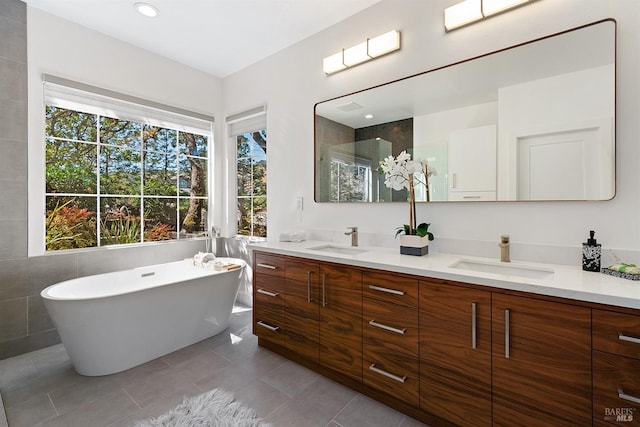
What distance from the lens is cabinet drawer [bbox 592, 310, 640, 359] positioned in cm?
105

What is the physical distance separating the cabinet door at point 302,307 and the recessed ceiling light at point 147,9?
234 centimetres

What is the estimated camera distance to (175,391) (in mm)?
1911

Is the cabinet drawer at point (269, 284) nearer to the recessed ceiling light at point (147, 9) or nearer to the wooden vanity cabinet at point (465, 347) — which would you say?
the wooden vanity cabinet at point (465, 347)

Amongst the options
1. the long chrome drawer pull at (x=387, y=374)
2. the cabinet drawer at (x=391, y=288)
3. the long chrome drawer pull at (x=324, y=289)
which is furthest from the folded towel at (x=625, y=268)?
the long chrome drawer pull at (x=324, y=289)

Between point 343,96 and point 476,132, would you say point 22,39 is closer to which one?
point 343,96

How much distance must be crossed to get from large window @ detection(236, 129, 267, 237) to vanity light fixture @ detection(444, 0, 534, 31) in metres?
2.07

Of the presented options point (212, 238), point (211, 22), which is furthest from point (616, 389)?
point (212, 238)

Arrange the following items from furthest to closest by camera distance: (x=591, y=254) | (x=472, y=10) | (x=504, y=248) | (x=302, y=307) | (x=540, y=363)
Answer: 1. (x=302, y=307)
2. (x=472, y=10)
3. (x=504, y=248)
4. (x=591, y=254)
5. (x=540, y=363)

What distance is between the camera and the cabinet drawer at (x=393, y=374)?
1.59 meters

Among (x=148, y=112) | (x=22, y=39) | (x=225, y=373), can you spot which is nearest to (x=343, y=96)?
(x=148, y=112)

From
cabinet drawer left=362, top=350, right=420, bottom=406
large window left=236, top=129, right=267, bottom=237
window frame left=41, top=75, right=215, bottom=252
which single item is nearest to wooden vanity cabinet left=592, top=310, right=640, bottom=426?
cabinet drawer left=362, top=350, right=420, bottom=406

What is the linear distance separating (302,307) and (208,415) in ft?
2.68

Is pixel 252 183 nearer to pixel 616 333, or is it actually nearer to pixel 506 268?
pixel 506 268

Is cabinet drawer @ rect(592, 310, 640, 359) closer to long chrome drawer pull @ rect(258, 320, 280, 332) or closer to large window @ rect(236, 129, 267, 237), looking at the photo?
long chrome drawer pull @ rect(258, 320, 280, 332)
